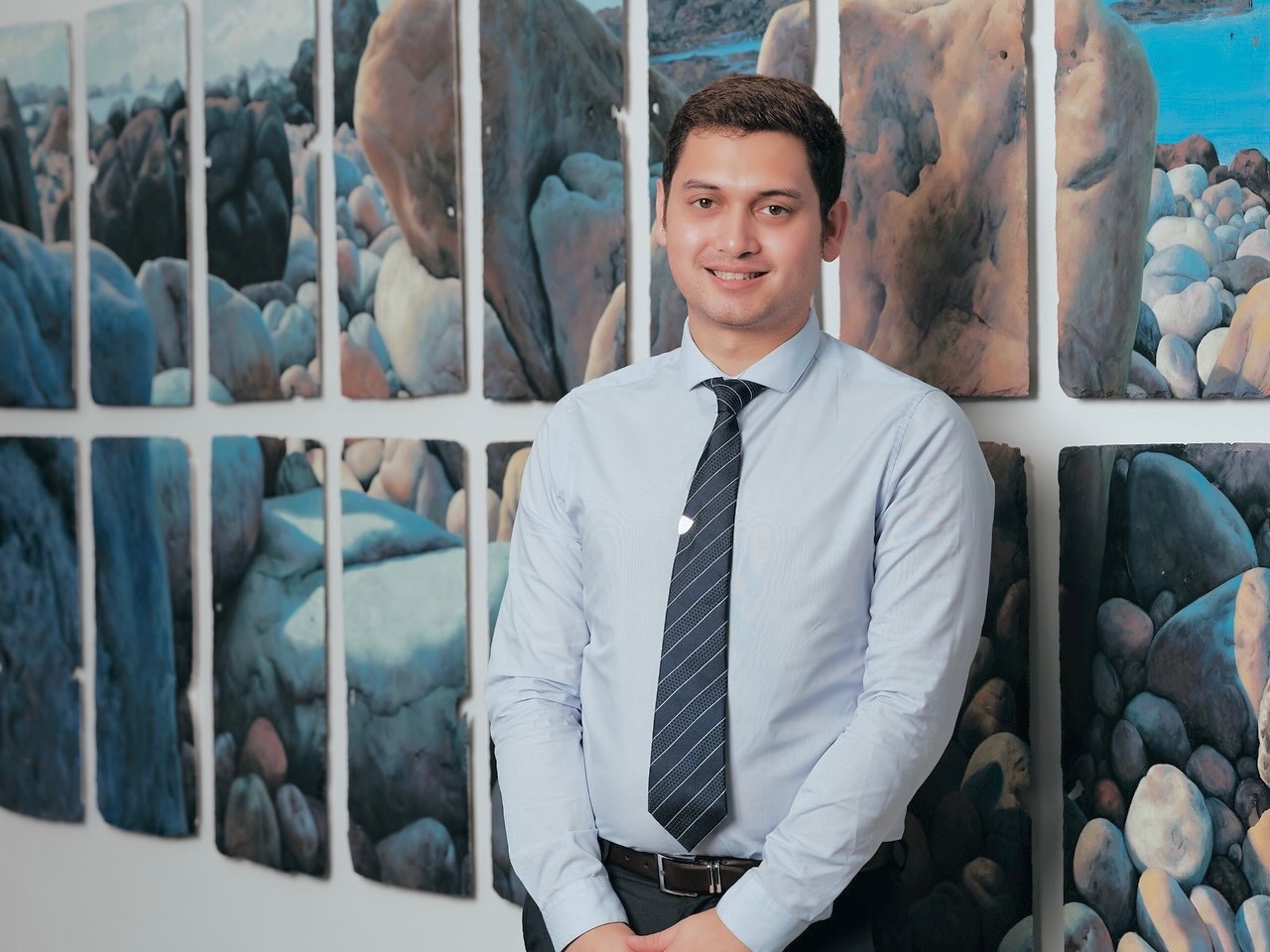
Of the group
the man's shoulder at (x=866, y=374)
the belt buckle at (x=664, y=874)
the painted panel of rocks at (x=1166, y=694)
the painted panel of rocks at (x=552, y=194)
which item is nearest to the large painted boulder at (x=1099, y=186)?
the painted panel of rocks at (x=1166, y=694)

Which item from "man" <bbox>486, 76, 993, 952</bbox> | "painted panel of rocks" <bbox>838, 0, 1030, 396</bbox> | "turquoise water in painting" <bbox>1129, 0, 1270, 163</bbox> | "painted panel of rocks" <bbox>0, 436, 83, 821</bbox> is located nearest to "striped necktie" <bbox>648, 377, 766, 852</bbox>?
"man" <bbox>486, 76, 993, 952</bbox>

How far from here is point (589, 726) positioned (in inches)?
55.8

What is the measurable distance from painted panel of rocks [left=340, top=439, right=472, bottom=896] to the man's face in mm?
728

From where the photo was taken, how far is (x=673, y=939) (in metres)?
1.28

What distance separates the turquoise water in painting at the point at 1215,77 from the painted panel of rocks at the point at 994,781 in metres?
0.41

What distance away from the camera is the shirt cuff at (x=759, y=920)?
124cm

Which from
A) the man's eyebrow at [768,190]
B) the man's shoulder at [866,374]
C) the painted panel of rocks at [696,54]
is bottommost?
the man's shoulder at [866,374]

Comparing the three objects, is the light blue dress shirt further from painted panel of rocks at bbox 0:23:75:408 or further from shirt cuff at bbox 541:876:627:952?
painted panel of rocks at bbox 0:23:75:408

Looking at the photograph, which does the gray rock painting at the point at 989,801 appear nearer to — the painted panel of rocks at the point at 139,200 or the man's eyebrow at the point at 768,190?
the man's eyebrow at the point at 768,190

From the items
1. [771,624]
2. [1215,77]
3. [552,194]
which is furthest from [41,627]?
[1215,77]

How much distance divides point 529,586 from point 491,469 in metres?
0.53

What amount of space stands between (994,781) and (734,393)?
1.97ft

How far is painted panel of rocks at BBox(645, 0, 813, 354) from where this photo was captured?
1.74m

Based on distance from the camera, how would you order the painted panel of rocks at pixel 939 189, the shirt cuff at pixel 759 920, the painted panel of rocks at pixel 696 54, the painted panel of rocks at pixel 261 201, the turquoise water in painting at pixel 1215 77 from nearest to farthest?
the shirt cuff at pixel 759 920
the turquoise water in painting at pixel 1215 77
the painted panel of rocks at pixel 939 189
the painted panel of rocks at pixel 696 54
the painted panel of rocks at pixel 261 201
